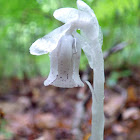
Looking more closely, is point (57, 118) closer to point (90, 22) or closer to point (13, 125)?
point (13, 125)

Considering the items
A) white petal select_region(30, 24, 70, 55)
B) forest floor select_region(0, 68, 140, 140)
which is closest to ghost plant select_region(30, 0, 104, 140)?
white petal select_region(30, 24, 70, 55)

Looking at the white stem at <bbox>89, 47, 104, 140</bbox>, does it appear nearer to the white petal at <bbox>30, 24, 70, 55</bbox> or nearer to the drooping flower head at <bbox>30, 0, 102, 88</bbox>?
the drooping flower head at <bbox>30, 0, 102, 88</bbox>

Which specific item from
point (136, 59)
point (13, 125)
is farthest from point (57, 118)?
point (136, 59)

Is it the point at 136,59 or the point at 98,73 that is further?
the point at 136,59

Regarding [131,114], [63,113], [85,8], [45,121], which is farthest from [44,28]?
[85,8]

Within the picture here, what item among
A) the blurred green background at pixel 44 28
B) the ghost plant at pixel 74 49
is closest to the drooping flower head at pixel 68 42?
the ghost plant at pixel 74 49

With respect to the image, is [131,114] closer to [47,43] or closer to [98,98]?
[98,98]

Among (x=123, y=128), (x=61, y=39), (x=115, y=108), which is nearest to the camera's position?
(x=61, y=39)
